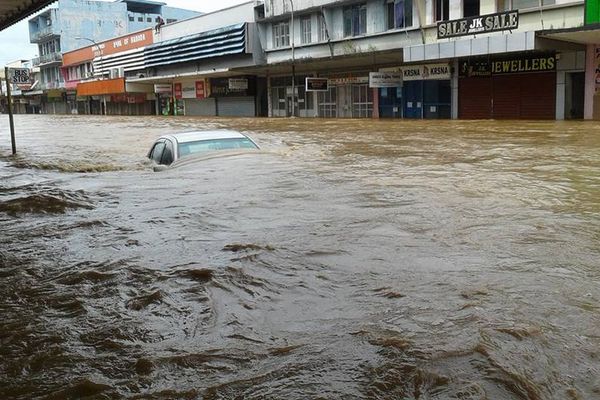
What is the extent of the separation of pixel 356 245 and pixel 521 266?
1.28 meters

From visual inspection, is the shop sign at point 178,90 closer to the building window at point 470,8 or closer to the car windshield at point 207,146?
the building window at point 470,8

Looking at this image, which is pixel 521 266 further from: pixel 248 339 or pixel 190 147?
pixel 190 147

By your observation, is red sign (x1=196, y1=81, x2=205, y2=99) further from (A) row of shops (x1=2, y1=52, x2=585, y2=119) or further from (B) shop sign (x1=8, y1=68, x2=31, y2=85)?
(B) shop sign (x1=8, y1=68, x2=31, y2=85)

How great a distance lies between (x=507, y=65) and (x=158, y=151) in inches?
847

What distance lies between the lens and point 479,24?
25297mm

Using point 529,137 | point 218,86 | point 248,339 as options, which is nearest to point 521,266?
point 248,339

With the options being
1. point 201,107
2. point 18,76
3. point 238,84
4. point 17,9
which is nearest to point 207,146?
point 18,76

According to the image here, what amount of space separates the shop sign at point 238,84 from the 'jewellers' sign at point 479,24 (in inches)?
818

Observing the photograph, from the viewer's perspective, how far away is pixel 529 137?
54.2ft

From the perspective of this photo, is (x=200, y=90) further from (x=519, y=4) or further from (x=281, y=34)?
(x=519, y=4)

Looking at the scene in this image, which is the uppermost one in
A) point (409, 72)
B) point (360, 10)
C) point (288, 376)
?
point (360, 10)

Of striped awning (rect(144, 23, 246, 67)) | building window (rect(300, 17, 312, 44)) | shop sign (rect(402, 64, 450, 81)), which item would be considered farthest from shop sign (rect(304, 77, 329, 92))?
striped awning (rect(144, 23, 246, 67))

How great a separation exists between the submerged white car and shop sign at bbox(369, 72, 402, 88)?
22.9 metres

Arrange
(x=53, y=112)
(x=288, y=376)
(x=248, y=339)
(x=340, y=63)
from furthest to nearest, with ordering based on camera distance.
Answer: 1. (x=53, y=112)
2. (x=340, y=63)
3. (x=248, y=339)
4. (x=288, y=376)
